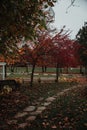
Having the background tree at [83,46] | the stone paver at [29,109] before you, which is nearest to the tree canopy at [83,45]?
the background tree at [83,46]

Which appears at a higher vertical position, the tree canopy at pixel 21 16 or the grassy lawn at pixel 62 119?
the tree canopy at pixel 21 16

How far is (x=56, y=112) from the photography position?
10875 millimetres

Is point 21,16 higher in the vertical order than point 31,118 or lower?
higher

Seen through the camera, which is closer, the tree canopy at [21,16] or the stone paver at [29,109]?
the tree canopy at [21,16]

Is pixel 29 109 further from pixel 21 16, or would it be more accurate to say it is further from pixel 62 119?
pixel 21 16

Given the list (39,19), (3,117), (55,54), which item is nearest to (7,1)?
(39,19)

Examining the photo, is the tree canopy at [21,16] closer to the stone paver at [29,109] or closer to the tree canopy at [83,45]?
the stone paver at [29,109]

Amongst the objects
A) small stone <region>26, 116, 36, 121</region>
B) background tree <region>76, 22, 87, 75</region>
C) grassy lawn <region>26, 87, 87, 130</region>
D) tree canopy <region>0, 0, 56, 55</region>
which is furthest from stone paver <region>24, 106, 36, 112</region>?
background tree <region>76, 22, 87, 75</region>

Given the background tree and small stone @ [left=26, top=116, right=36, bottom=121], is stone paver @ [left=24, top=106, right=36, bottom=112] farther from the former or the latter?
the background tree

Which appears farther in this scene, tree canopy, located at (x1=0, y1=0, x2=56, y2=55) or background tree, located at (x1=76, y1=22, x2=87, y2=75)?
background tree, located at (x1=76, y1=22, x2=87, y2=75)

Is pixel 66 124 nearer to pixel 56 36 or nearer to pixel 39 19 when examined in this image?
pixel 39 19

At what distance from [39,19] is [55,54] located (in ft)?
55.7

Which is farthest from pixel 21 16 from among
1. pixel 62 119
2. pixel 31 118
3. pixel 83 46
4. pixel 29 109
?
pixel 83 46

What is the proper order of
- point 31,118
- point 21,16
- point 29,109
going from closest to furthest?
point 21,16 → point 31,118 → point 29,109
